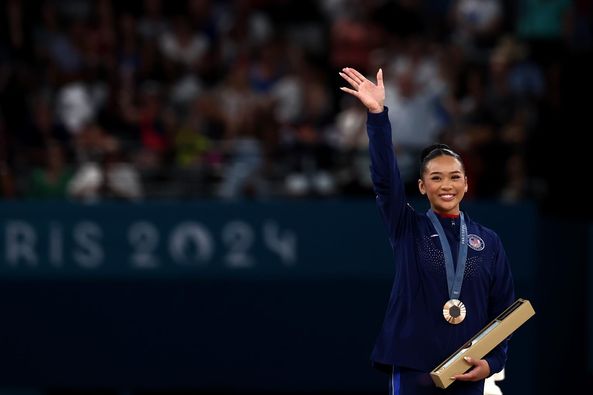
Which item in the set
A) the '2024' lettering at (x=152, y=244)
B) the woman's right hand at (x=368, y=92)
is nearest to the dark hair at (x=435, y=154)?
the woman's right hand at (x=368, y=92)

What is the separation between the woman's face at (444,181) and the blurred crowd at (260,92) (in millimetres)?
5704

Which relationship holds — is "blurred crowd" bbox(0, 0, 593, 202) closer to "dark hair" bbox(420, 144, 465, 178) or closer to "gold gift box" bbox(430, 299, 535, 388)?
"dark hair" bbox(420, 144, 465, 178)

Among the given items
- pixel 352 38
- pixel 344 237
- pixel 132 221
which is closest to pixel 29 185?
pixel 132 221

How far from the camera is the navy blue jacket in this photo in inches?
263

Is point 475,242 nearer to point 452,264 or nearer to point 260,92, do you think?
point 452,264

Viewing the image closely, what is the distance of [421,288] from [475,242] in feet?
1.18

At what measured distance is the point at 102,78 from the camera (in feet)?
45.7

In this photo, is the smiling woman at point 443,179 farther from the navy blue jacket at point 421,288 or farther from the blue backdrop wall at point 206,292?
the blue backdrop wall at point 206,292

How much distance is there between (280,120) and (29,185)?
2.49 m

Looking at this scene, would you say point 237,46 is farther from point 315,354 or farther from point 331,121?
point 315,354

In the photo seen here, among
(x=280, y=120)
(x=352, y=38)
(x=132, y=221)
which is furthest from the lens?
(x=352, y=38)

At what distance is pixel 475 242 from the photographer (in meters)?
6.82

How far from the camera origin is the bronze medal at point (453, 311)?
6.68 metres

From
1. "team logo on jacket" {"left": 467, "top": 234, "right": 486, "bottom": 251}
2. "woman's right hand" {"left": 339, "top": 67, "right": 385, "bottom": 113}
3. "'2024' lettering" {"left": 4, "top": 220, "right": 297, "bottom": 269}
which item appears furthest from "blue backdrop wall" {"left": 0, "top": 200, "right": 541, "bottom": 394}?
"woman's right hand" {"left": 339, "top": 67, "right": 385, "bottom": 113}
